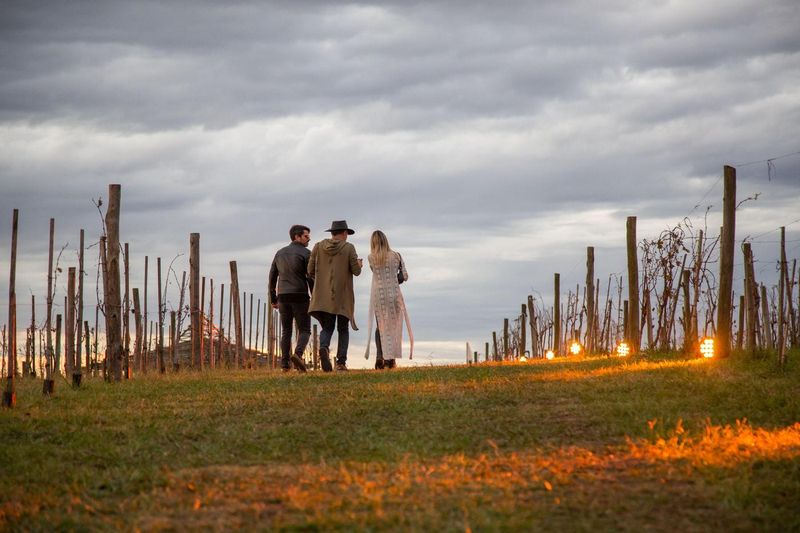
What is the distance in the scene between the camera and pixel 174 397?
9.94 m

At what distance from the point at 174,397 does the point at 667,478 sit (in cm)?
607

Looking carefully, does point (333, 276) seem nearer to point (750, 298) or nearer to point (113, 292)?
point (113, 292)

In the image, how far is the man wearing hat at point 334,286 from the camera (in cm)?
1339

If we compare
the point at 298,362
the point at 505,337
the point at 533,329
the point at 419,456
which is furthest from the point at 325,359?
the point at 505,337

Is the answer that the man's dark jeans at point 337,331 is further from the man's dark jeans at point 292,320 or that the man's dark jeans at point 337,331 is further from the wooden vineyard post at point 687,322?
the wooden vineyard post at point 687,322

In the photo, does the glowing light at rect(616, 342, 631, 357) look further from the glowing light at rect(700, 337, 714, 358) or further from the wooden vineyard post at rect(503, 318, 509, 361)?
the wooden vineyard post at rect(503, 318, 509, 361)

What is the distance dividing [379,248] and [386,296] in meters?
0.76

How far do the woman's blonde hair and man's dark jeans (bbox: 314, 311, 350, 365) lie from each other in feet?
3.47

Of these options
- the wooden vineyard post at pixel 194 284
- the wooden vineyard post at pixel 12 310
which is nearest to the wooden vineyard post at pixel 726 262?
the wooden vineyard post at pixel 12 310

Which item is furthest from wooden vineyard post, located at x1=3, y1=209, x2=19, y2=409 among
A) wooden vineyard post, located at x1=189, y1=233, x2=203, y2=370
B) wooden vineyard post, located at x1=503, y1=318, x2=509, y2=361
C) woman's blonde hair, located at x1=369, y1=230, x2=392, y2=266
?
wooden vineyard post, located at x1=503, y1=318, x2=509, y2=361

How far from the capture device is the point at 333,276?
13.4 meters

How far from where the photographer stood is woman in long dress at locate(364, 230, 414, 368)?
14.1m

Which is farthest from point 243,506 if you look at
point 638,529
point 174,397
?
point 174,397

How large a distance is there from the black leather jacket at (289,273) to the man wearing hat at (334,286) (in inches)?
7.6
